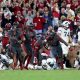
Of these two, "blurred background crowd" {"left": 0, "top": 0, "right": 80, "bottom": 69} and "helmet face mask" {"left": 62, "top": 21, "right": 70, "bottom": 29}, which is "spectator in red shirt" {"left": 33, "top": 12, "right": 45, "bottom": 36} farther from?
Result: "helmet face mask" {"left": 62, "top": 21, "right": 70, "bottom": 29}

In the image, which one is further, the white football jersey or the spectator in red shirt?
the spectator in red shirt

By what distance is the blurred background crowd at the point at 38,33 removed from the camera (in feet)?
57.6

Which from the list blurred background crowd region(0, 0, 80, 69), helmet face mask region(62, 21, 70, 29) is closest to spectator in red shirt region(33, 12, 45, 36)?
blurred background crowd region(0, 0, 80, 69)

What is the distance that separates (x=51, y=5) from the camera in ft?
73.6

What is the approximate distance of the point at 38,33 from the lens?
20.5m

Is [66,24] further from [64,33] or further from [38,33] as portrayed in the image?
[38,33]

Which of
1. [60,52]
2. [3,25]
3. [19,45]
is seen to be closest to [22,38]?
[19,45]

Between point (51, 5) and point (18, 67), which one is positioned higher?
point (51, 5)

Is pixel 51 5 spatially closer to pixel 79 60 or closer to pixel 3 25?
pixel 3 25

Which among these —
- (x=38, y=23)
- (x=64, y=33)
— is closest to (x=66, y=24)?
(x=64, y=33)

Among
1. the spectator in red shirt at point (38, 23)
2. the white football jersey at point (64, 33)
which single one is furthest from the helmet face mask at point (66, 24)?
the spectator in red shirt at point (38, 23)

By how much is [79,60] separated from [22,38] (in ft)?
8.27

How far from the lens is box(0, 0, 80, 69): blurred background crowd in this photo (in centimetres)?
1755

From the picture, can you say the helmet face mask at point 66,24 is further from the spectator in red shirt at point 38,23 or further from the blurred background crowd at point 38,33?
the spectator in red shirt at point 38,23
